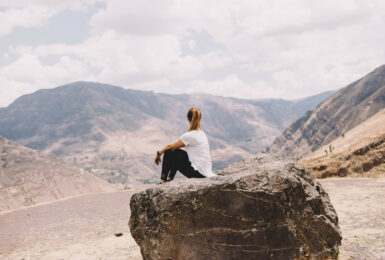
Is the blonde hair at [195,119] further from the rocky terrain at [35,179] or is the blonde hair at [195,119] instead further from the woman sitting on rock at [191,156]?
the rocky terrain at [35,179]

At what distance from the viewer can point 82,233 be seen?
1811 cm

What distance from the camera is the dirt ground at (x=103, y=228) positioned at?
906cm

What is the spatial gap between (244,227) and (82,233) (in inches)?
557

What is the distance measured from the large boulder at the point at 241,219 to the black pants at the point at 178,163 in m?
0.49

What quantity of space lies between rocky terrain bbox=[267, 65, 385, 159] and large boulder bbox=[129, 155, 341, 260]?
103425 millimetres

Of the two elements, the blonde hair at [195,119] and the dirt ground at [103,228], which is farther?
the dirt ground at [103,228]

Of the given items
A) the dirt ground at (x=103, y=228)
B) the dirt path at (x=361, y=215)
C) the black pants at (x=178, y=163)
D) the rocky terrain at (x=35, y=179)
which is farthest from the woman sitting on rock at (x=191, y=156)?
the rocky terrain at (x=35, y=179)

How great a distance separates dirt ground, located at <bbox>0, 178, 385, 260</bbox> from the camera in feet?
29.7

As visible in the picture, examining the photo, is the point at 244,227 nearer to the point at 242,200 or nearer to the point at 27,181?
the point at 242,200

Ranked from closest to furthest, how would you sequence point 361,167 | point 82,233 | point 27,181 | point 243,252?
point 243,252 → point 82,233 → point 361,167 → point 27,181

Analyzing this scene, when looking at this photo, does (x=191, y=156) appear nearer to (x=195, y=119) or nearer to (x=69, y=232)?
(x=195, y=119)

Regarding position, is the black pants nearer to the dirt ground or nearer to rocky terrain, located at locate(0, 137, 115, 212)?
the dirt ground

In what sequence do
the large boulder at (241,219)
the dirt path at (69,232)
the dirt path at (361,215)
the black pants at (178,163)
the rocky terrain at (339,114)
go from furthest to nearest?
1. the rocky terrain at (339,114)
2. the dirt path at (69,232)
3. the black pants at (178,163)
4. the dirt path at (361,215)
5. the large boulder at (241,219)

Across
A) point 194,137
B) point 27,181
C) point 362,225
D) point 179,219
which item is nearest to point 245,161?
point 194,137
